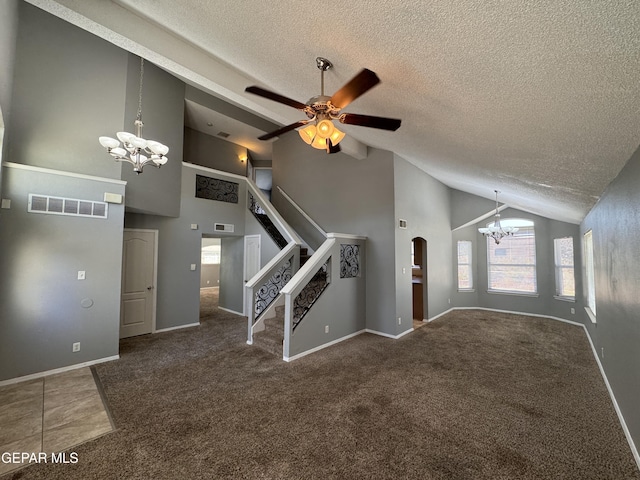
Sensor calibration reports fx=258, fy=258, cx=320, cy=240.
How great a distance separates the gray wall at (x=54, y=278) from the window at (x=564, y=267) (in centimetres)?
924

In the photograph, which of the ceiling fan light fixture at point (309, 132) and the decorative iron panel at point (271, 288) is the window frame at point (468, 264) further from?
the ceiling fan light fixture at point (309, 132)

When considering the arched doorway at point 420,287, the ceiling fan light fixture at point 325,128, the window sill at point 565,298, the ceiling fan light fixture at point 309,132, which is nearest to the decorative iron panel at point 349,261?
the arched doorway at point 420,287

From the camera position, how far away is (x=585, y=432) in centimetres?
231

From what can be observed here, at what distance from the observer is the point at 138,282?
4.98 meters

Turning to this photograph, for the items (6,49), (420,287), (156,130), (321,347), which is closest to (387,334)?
(321,347)

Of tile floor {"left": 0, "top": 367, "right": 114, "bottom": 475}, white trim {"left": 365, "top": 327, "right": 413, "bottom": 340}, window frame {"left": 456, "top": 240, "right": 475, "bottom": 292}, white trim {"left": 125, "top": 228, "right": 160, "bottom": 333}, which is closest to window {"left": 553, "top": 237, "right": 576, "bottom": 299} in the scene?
window frame {"left": 456, "top": 240, "right": 475, "bottom": 292}

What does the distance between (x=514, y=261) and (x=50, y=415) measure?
30.4ft

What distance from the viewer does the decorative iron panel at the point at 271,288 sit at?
482 centimetres

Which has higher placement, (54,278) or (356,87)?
(356,87)

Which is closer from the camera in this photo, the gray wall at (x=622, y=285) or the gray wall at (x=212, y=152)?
the gray wall at (x=622, y=285)

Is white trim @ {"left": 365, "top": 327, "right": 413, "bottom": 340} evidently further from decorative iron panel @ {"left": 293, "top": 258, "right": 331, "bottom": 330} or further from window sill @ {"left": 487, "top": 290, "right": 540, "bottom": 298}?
window sill @ {"left": 487, "top": 290, "right": 540, "bottom": 298}

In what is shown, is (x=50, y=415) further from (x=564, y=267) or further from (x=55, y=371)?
(x=564, y=267)

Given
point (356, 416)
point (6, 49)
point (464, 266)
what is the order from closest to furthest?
1. point (356, 416)
2. point (6, 49)
3. point (464, 266)

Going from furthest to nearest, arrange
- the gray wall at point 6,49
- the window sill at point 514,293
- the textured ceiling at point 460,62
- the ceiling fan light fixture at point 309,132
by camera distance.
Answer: the window sill at point 514,293 < the gray wall at point 6,49 < the ceiling fan light fixture at point 309,132 < the textured ceiling at point 460,62
